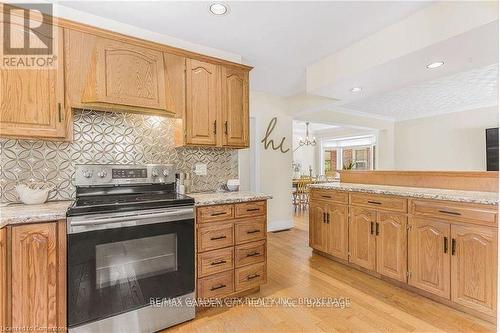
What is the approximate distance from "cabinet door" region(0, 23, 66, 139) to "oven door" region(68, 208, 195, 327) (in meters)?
0.78

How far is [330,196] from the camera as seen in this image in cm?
307

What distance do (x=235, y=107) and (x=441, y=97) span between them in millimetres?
4434

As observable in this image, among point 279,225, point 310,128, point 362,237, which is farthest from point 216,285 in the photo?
point 310,128

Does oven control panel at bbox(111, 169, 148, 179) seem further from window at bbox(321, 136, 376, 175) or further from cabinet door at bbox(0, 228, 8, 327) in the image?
window at bbox(321, 136, 376, 175)

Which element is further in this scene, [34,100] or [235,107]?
[235,107]

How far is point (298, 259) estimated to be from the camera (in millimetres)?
3176

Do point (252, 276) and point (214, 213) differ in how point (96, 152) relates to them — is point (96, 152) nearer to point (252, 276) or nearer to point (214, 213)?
point (214, 213)

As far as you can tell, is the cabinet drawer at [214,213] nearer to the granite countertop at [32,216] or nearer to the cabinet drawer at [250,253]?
the cabinet drawer at [250,253]

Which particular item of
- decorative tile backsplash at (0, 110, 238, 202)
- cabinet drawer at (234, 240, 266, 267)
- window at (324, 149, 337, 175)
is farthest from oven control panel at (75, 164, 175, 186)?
window at (324, 149, 337, 175)

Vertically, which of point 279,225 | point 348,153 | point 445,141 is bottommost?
point 279,225

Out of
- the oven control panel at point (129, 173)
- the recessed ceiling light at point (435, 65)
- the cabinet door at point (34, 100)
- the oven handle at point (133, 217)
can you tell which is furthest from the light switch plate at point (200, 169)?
the recessed ceiling light at point (435, 65)

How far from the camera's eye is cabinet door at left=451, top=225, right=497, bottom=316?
183cm

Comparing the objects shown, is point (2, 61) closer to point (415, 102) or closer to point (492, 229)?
point (492, 229)

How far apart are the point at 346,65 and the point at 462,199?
5.48ft
